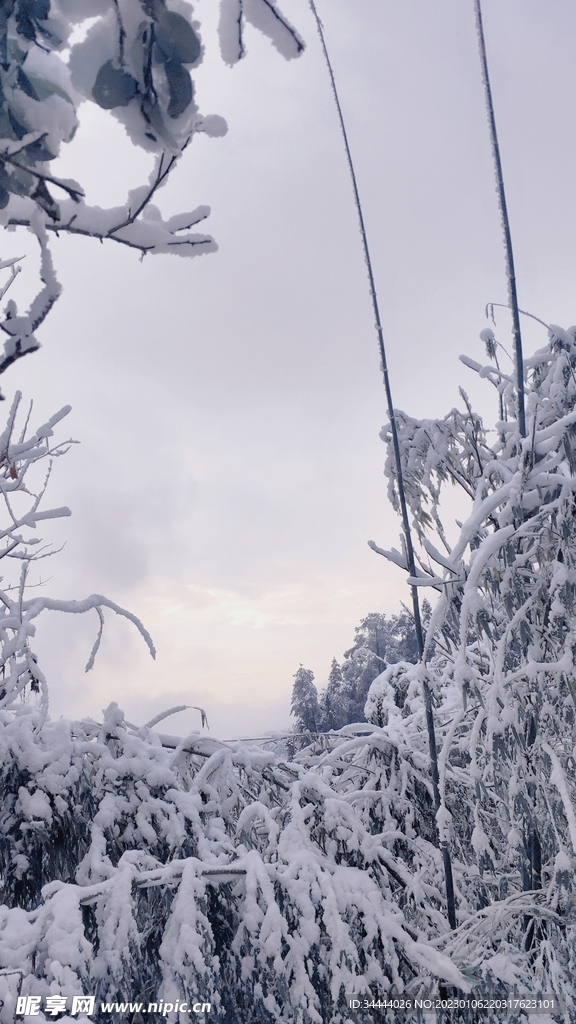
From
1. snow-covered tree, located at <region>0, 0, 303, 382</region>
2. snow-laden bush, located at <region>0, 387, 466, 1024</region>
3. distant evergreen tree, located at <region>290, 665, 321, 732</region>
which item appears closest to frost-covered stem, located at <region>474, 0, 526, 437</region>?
snow-laden bush, located at <region>0, 387, 466, 1024</region>

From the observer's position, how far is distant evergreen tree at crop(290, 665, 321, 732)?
1141 inches

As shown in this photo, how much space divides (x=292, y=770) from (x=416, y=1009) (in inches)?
58.1

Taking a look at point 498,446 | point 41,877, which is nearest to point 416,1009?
point 41,877

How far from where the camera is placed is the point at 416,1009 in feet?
9.36

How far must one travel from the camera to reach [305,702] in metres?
29.3

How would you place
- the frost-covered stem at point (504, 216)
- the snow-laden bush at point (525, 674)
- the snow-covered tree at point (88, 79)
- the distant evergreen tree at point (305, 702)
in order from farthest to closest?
the distant evergreen tree at point (305, 702)
the frost-covered stem at point (504, 216)
the snow-laden bush at point (525, 674)
the snow-covered tree at point (88, 79)

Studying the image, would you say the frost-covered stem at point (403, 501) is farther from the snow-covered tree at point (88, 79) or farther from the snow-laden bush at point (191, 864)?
the snow-covered tree at point (88, 79)

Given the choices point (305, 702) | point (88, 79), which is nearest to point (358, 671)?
point (305, 702)

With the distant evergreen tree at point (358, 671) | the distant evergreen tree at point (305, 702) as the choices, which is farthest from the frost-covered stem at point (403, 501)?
the distant evergreen tree at point (305, 702)

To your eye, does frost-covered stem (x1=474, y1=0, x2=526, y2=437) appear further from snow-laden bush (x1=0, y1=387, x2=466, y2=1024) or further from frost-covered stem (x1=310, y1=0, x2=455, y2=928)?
snow-laden bush (x1=0, y1=387, x2=466, y2=1024)

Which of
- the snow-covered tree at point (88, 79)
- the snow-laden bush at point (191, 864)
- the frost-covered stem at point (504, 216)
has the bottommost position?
the snow-laden bush at point (191, 864)

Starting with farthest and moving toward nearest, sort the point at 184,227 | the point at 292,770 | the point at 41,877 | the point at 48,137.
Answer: the point at 292,770 < the point at 41,877 < the point at 184,227 < the point at 48,137

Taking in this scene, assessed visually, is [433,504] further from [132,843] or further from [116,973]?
[116,973]

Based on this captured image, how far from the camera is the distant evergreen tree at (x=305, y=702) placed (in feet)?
95.1
